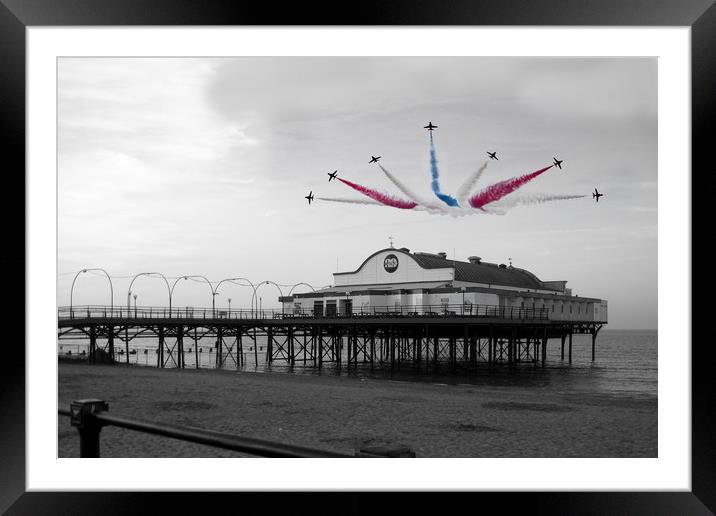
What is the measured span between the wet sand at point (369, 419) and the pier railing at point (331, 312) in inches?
649

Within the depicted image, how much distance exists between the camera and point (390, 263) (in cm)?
4838

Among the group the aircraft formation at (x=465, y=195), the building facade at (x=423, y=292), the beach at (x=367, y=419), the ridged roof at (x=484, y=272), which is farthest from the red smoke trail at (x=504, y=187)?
the beach at (x=367, y=419)

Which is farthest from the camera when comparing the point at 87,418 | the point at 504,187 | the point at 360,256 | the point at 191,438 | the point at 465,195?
the point at 360,256

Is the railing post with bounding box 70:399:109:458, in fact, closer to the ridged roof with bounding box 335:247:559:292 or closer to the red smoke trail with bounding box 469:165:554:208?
the red smoke trail with bounding box 469:165:554:208

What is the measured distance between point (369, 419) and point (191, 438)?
44.8ft

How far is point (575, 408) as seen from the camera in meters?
21.3

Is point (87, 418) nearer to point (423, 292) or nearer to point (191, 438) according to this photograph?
point (191, 438)

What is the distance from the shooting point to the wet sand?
42.7 feet

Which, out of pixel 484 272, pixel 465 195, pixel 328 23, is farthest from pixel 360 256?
pixel 328 23

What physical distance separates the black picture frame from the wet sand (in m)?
2.85

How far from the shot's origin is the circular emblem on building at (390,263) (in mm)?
48156

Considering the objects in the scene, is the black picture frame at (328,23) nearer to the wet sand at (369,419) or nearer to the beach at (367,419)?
the wet sand at (369,419)

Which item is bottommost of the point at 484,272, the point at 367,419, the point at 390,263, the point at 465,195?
the point at 367,419

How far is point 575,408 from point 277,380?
12634 mm
